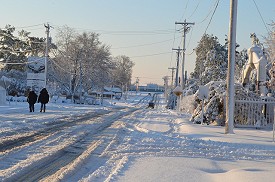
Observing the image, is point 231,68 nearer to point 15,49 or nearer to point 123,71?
point 15,49

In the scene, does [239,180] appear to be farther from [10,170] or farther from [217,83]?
[217,83]

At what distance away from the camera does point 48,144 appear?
12688 mm

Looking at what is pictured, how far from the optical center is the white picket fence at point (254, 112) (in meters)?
22.1

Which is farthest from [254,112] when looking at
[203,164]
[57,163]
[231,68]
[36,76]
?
[36,76]

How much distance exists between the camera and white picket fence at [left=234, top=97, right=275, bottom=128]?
22109 millimetres

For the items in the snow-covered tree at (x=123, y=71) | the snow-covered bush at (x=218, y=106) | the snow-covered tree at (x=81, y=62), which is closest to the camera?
the snow-covered bush at (x=218, y=106)

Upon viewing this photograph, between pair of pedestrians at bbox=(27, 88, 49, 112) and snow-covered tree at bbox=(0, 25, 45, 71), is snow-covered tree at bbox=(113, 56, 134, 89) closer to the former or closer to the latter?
snow-covered tree at bbox=(0, 25, 45, 71)

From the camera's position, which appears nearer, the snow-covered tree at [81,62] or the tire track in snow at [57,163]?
the tire track in snow at [57,163]

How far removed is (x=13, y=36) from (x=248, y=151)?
251ft

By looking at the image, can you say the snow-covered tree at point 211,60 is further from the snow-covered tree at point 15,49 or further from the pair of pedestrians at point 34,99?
the pair of pedestrians at point 34,99

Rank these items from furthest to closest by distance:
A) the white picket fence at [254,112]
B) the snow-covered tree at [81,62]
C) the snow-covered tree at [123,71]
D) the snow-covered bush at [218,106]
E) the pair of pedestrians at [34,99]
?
the snow-covered tree at [123,71], the snow-covered tree at [81,62], the pair of pedestrians at [34,99], the snow-covered bush at [218,106], the white picket fence at [254,112]

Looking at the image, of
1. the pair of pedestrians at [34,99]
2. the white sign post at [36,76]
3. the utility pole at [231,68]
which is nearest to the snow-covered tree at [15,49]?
the white sign post at [36,76]

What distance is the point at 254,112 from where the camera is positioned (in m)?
22.3

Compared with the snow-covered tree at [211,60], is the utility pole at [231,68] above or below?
below
